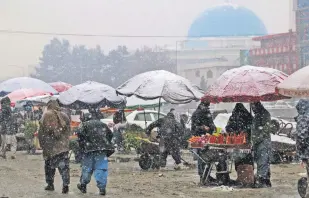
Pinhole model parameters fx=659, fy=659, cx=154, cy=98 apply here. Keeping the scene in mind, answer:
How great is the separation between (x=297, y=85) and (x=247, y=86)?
6.09ft

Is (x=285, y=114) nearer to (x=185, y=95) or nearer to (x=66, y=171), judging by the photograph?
(x=185, y=95)

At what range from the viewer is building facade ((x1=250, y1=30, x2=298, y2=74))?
5281 centimetres

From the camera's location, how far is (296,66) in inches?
2005

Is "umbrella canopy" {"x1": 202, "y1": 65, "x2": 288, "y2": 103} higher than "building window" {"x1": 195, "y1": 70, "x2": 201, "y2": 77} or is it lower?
higher

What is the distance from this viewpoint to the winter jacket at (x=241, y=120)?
1183cm

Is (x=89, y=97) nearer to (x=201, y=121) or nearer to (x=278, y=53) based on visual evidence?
(x=201, y=121)

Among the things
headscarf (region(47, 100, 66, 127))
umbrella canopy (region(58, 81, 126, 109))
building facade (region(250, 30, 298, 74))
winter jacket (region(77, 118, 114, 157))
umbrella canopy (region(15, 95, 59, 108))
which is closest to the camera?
winter jacket (region(77, 118, 114, 157))

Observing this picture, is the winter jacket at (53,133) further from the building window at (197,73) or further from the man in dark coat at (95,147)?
the building window at (197,73)

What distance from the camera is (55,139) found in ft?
34.7

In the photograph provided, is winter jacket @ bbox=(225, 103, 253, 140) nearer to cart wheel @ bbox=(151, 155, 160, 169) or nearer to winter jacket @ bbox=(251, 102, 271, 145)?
winter jacket @ bbox=(251, 102, 271, 145)

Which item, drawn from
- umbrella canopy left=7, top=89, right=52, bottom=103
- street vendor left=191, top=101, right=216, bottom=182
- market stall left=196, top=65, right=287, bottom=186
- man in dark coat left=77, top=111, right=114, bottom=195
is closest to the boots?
market stall left=196, top=65, right=287, bottom=186

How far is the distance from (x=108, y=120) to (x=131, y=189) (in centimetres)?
1177

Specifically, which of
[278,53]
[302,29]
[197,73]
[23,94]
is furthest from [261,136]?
[197,73]

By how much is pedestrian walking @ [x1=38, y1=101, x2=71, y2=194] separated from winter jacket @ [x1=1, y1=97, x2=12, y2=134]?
6990mm
